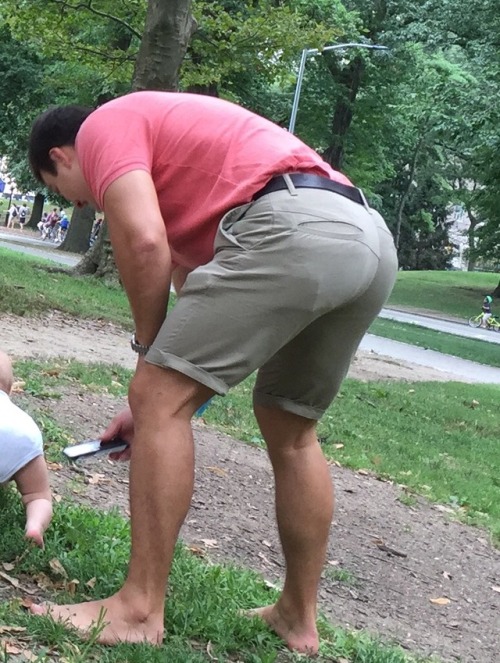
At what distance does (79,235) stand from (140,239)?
30.1 m

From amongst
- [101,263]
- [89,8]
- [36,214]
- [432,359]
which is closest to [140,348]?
[101,263]

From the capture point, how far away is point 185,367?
7.50 ft

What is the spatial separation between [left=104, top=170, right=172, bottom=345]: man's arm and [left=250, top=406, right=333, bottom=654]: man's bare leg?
0.58 metres

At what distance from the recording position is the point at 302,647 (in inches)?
105

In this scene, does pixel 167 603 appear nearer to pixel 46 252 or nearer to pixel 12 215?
pixel 46 252

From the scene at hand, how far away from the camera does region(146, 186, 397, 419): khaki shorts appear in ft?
7.55

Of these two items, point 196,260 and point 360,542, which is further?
point 360,542

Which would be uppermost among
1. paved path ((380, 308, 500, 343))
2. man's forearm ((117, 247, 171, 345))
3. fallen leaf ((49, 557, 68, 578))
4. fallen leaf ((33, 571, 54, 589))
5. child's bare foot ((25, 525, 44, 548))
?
man's forearm ((117, 247, 171, 345))

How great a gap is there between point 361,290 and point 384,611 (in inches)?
68.8

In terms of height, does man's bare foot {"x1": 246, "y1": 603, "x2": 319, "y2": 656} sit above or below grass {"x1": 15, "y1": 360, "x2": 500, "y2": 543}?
above

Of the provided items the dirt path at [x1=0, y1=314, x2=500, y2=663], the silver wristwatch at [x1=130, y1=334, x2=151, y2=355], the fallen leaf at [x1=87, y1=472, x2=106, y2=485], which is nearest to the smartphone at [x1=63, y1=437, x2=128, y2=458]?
the silver wristwatch at [x1=130, y1=334, x2=151, y2=355]

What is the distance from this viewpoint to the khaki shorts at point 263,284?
→ 2303mm

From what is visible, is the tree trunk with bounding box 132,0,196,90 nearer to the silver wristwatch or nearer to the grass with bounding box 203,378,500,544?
the grass with bounding box 203,378,500,544

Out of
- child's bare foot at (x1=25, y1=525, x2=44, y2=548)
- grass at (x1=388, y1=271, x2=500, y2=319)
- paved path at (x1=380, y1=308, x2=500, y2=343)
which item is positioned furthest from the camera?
grass at (x1=388, y1=271, x2=500, y2=319)
